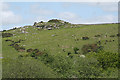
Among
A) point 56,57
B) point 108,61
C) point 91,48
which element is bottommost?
point 108,61

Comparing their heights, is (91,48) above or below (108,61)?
above

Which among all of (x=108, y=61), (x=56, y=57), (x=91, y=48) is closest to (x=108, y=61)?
(x=108, y=61)

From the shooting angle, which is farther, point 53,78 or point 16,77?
point 53,78

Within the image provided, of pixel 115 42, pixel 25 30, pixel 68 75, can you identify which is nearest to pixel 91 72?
pixel 68 75

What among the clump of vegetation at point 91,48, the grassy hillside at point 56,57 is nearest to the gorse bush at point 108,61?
the grassy hillside at point 56,57

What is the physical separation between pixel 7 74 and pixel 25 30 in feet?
248

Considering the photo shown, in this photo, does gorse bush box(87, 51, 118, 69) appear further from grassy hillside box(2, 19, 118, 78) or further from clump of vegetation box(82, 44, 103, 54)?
clump of vegetation box(82, 44, 103, 54)

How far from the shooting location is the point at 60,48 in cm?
5672

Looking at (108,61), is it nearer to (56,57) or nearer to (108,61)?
(108,61)

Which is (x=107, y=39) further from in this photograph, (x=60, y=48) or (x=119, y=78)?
(x=119, y=78)

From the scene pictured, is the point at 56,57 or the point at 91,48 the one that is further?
the point at 91,48

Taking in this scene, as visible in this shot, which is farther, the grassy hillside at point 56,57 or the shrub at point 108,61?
the shrub at point 108,61

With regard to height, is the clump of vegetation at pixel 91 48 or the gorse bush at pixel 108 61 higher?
the clump of vegetation at pixel 91 48

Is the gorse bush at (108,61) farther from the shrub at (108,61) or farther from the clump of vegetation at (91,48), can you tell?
the clump of vegetation at (91,48)
